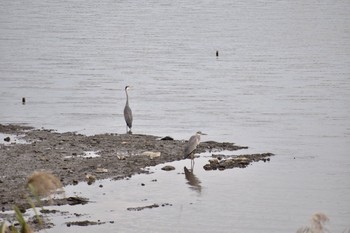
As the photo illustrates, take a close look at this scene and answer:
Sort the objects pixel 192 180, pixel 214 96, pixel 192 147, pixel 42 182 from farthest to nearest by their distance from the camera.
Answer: pixel 214 96 → pixel 192 147 → pixel 192 180 → pixel 42 182

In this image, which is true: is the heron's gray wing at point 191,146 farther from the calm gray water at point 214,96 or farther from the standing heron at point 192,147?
the calm gray water at point 214,96

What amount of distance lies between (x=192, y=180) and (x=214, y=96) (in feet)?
60.0

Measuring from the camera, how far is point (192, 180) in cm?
2364

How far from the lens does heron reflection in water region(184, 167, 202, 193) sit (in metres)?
22.9

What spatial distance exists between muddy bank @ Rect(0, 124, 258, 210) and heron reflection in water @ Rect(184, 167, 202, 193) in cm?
104

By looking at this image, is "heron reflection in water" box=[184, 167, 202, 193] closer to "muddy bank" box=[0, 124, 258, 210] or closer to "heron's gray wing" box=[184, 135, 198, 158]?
"heron's gray wing" box=[184, 135, 198, 158]

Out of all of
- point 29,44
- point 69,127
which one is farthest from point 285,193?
point 29,44

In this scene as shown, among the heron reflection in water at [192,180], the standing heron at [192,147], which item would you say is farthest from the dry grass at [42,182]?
the standing heron at [192,147]

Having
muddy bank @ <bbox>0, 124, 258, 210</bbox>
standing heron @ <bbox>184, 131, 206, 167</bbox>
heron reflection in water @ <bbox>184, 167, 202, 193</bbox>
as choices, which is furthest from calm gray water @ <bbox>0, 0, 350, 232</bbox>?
standing heron @ <bbox>184, 131, 206, 167</bbox>

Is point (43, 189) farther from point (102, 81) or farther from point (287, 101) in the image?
point (102, 81)

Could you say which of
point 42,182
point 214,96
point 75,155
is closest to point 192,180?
point 75,155

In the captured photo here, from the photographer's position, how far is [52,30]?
8369 centimetres

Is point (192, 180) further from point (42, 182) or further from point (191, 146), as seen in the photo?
point (42, 182)

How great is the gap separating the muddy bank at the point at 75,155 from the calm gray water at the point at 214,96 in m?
1.13
